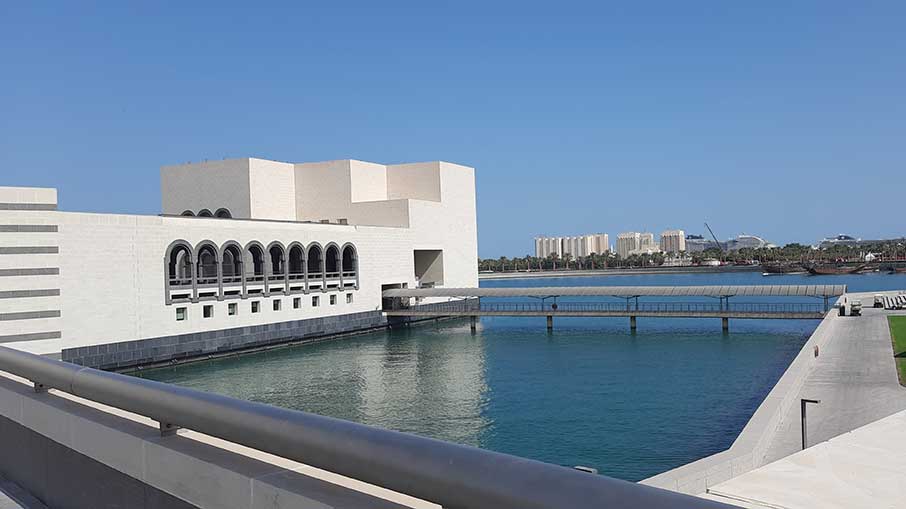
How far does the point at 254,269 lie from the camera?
6162 centimetres

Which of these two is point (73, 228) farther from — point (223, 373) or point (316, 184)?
point (316, 184)

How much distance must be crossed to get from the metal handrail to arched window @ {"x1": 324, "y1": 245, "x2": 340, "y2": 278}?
5949 cm

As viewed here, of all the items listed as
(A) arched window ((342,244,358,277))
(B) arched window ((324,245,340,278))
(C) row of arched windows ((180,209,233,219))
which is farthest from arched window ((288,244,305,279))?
(C) row of arched windows ((180,209,233,219))

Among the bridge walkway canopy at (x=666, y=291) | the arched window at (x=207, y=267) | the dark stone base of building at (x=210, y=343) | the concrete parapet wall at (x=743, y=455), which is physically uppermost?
the arched window at (x=207, y=267)

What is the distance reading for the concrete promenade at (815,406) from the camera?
15.3m

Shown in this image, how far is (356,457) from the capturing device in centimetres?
314

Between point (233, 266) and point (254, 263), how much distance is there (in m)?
5.23

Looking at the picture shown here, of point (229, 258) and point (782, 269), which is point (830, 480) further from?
point (782, 269)

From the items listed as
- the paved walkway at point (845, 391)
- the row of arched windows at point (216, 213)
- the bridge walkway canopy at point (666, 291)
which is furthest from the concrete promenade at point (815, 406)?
the row of arched windows at point (216, 213)

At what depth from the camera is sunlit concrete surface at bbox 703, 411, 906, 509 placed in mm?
13062

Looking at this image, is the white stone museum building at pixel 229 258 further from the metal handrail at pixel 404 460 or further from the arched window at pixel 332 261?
the metal handrail at pixel 404 460

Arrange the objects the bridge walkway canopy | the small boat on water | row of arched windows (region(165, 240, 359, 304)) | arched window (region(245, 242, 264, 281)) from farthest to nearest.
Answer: the small boat on water, the bridge walkway canopy, arched window (region(245, 242, 264, 281)), row of arched windows (region(165, 240, 359, 304))

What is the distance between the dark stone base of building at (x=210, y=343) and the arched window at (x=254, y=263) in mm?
3920

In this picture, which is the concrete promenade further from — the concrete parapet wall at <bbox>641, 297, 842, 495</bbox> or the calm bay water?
the calm bay water
